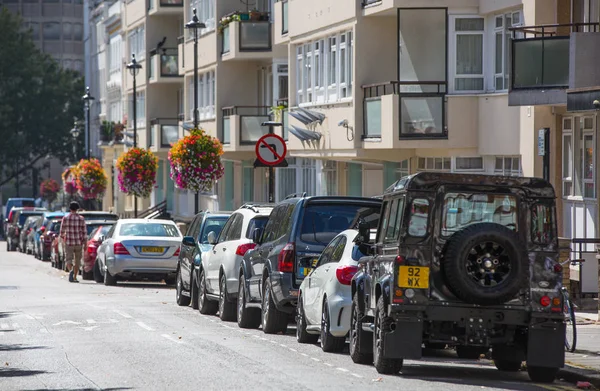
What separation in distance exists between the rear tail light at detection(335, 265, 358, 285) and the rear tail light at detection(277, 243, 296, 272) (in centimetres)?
251

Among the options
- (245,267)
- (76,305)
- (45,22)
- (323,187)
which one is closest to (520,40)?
(245,267)

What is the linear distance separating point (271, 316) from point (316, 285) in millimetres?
2656

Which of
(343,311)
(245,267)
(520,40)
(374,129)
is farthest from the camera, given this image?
(374,129)

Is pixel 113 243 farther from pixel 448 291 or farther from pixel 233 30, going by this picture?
pixel 448 291

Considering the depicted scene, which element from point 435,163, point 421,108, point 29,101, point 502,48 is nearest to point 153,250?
point 435,163

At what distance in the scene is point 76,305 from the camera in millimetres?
27703

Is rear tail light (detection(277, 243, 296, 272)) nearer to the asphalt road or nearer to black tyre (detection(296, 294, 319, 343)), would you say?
black tyre (detection(296, 294, 319, 343))

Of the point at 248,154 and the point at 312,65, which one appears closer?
the point at 312,65

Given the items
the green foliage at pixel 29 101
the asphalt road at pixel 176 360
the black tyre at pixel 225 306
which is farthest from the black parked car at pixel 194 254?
the green foliage at pixel 29 101

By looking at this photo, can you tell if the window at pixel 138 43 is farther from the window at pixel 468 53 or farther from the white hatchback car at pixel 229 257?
the white hatchback car at pixel 229 257

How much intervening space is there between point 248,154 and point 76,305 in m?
24.1

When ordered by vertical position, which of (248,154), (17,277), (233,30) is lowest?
(17,277)

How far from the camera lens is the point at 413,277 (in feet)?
49.2

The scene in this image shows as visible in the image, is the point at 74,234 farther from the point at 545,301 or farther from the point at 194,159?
the point at 545,301
